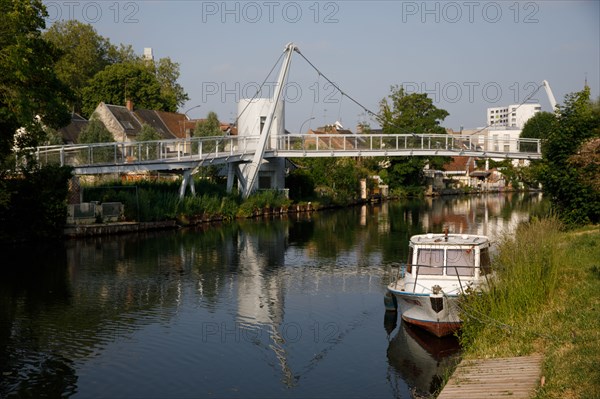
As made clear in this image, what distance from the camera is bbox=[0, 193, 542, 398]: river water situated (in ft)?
57.0

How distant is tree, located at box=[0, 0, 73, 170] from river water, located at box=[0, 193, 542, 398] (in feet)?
19.7

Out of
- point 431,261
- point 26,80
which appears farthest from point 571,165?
point 26,80

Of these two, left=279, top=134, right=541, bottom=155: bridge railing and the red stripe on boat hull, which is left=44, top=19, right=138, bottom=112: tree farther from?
the red stripe on boat hull

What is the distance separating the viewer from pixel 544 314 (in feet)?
57.1

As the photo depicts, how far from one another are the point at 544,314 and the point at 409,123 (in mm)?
86348

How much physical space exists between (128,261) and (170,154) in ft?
64.1

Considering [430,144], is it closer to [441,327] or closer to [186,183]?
[186,183]

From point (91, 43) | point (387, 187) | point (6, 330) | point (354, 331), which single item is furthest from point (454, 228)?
point (91, 43)

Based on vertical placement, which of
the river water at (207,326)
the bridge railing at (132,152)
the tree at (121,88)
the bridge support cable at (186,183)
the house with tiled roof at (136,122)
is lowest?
the river water at (207,326)

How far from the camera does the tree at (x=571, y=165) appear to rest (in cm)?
3800

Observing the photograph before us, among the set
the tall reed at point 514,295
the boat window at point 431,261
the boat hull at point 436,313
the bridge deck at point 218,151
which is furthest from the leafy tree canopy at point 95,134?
the tall reed at point 514,295

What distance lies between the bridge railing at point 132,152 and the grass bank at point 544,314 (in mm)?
32584

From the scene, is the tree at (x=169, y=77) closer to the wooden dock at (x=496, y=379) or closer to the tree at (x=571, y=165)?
the tree at (x=571, y=165)

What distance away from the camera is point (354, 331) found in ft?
72.7
